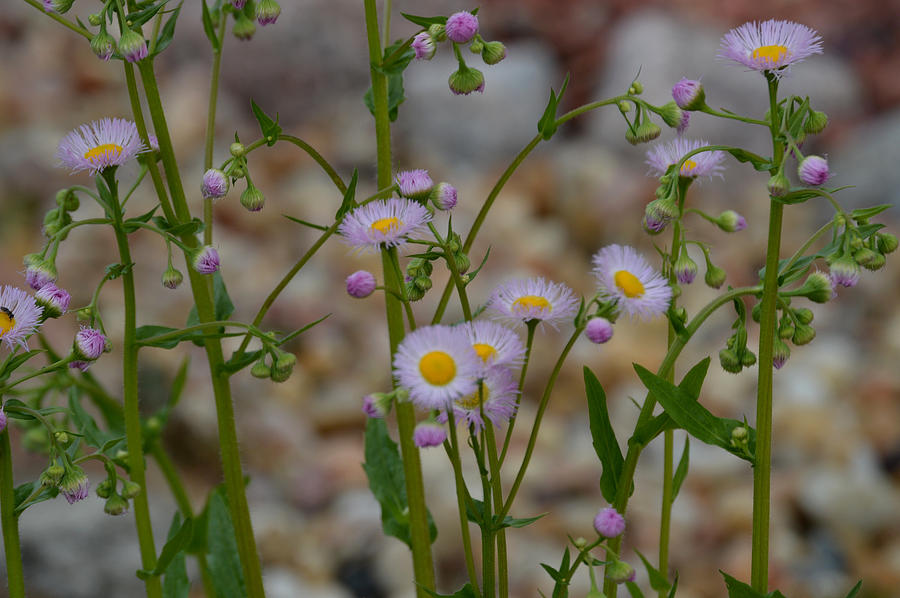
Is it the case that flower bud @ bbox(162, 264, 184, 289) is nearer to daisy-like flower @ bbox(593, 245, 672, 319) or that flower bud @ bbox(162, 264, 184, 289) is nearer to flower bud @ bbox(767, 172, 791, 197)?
daisy-like flower @ bbox(593, 245, 672, 319)

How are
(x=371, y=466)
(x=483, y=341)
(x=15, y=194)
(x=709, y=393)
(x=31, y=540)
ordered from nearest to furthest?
(x=483, y=341), (x=371, y=466), (x=31, y=540), (x=709, y=393), (x=15, y=194)

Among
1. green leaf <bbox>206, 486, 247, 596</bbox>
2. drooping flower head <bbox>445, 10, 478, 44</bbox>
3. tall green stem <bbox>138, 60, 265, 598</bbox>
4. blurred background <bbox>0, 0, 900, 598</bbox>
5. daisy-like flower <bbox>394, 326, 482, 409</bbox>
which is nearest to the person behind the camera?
daisy-like flower <bbox>394, 326, 482, 409</bbox>

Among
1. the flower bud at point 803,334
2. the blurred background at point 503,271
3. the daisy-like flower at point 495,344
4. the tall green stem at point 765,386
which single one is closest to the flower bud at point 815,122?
the tall green stem at point 765,386

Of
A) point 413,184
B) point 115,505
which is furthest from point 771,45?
point 115,505

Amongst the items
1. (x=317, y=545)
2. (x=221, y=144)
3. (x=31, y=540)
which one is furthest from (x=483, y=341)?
(x=221, y=144)

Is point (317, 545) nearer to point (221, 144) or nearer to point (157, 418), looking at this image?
point (157, 418)

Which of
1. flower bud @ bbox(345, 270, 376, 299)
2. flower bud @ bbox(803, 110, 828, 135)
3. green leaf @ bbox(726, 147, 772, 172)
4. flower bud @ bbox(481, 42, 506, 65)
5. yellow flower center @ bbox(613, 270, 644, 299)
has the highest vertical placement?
flower bud @ bbox(481, 42, 506, 65)

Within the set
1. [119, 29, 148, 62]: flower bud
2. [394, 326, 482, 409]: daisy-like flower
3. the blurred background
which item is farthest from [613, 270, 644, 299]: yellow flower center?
the blurred background
